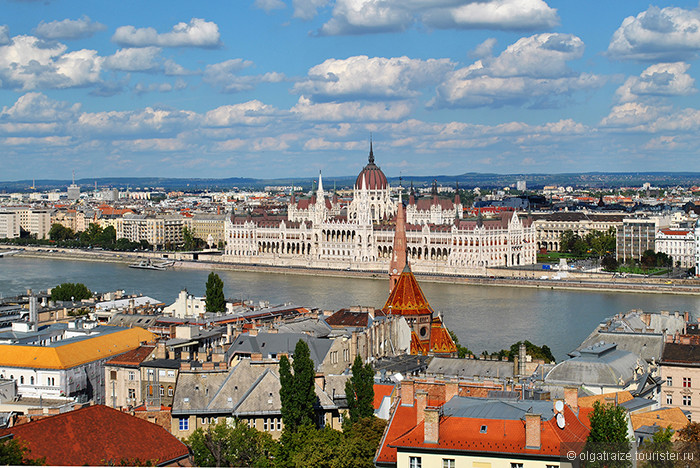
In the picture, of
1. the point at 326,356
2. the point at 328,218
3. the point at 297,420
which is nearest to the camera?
the point at 297,420

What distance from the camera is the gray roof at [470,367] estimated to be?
1444 cm

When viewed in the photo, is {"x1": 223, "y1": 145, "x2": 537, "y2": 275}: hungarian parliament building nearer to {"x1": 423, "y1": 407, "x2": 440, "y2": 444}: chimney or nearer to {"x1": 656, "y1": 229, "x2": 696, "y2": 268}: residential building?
{"x1": 656, "y1": 229, "x2": 696, "y2": 268}: residential building

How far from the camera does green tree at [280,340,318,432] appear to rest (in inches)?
444

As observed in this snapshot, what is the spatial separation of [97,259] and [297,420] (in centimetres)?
5178

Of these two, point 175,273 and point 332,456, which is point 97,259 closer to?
point 175,273

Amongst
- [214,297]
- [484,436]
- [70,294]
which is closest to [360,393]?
[484,436]

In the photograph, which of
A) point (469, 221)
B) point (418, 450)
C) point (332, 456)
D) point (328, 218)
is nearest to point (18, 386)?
point (332, 456)

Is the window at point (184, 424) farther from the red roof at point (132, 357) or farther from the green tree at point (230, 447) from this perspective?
the red roof at point (132, 357)

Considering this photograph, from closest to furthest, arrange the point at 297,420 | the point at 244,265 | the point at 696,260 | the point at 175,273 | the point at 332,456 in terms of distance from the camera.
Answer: the point at 332,456 < the point at 297,420 < the point at 696,260 < the point at 175,273 < the point at 244,265

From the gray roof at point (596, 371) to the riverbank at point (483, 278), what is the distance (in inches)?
1074

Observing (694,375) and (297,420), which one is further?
(694,375)

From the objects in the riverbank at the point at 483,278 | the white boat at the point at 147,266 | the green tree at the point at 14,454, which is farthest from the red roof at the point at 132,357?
the white boat at the point at 147,266

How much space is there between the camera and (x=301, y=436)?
1059 cm

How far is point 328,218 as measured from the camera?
61062 millimetres
